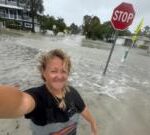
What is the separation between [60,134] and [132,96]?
14.6 feet

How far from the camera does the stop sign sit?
5.98m

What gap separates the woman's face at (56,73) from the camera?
5.49 ft

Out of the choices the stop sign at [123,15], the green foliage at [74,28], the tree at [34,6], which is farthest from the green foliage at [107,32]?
the stop sign at [123,15]

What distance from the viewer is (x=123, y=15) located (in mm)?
6070

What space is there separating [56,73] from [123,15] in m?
4.84

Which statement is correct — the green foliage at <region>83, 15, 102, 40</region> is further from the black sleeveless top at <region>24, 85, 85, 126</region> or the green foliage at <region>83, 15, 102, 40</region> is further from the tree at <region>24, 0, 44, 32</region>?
the black sleeveless top at <region>24, 85, 85, 126</region>

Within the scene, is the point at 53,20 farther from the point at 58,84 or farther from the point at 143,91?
the point at 58,84

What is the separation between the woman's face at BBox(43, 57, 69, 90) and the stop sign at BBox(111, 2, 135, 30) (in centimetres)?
473

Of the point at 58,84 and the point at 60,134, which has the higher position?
the point at 58,84

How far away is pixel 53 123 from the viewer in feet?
5.84

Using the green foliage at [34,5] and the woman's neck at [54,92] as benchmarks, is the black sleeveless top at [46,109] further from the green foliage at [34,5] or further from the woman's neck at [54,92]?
the green foliage at [34,5]

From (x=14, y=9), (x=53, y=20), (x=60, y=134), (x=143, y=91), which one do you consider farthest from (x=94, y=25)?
(x=60, y=134)

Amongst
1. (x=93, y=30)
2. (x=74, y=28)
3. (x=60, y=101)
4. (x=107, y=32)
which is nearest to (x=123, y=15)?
(x=60, y=101)

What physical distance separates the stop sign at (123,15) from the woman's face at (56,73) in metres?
4.73
